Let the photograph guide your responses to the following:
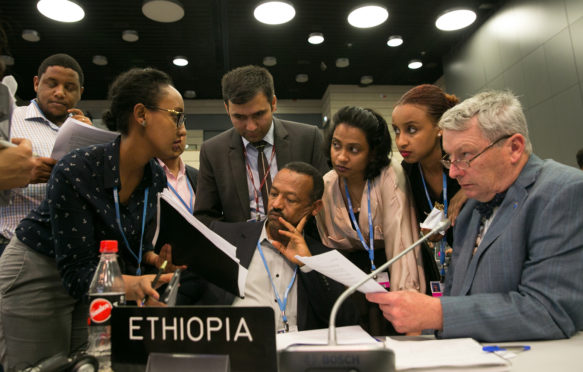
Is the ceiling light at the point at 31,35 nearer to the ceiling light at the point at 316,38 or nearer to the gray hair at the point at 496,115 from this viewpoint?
the ceiling light at the point at 316,38

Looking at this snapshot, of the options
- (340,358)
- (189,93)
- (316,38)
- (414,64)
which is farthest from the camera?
(189,93)

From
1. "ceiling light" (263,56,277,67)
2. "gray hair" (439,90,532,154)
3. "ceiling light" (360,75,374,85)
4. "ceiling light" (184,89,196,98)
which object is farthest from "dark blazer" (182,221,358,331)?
"ceiling light" (184,89,196,98)

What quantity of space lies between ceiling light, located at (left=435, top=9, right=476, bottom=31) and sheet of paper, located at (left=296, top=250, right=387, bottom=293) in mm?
5470

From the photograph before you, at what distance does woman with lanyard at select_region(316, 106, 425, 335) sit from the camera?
221 centimetres

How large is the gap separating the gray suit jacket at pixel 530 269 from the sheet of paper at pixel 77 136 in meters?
1.67

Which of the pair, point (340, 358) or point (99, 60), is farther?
point (99, 60)

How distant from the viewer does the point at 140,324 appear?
912mm

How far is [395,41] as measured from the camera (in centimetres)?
656

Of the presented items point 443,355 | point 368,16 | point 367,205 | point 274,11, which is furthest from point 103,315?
point 368,16

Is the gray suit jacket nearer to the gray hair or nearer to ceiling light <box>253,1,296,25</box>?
the gray hair

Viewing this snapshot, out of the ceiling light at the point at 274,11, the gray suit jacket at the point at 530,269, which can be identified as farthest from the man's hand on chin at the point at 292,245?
the ceiling light at the point at 274,11

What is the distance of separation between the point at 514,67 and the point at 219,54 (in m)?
4.49

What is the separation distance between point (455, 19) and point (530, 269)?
5322 millimetres

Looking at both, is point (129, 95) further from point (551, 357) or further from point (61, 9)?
point (61, 9)
